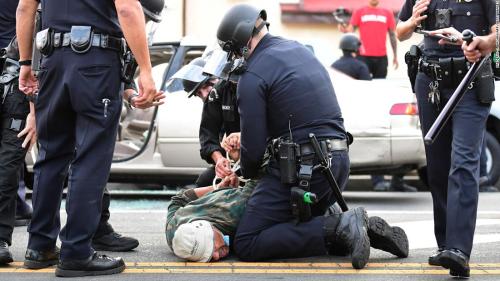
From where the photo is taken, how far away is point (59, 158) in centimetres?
555

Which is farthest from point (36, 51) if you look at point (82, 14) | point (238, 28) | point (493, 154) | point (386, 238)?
point (493, 154)

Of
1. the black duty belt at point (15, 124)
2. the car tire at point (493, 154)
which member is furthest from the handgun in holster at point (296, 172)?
the car tire at point (493, 154)

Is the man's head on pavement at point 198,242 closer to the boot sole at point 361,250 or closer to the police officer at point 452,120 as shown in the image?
the boot sole at point 361,250

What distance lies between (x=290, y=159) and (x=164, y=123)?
3.86 meters

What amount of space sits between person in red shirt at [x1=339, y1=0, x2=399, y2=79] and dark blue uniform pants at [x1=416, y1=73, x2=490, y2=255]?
7.62 meters

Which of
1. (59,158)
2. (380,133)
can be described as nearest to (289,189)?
(59,158)

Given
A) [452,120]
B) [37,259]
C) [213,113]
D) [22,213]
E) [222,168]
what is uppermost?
[452,120]

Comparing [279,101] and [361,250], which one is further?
[279,101]

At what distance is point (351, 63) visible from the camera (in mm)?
A: 11906

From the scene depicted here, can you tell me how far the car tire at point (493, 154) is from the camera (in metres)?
10.8

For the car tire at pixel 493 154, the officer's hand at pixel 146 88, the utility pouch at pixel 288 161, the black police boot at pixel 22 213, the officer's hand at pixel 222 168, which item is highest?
the officer's hand at pixel 146 88

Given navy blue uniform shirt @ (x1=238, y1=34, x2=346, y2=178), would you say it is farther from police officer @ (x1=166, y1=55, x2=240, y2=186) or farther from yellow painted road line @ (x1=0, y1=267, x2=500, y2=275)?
police officer @ (x1=166, y1=55, x2=240, y2=186)

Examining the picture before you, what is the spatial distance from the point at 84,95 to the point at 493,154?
21.0ft

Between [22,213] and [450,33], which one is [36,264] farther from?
[450,33]
